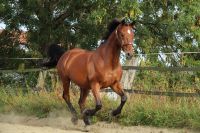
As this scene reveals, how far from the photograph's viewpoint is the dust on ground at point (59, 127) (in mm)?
10109

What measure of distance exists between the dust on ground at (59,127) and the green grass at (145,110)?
20 cm

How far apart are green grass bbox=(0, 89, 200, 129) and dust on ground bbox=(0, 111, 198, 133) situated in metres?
0.20

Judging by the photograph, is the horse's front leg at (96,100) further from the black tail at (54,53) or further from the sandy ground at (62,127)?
the black tail at (54,53)

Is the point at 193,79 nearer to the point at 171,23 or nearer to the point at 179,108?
the point at 179,108

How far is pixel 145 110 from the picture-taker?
10586 mm

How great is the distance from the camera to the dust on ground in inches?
398

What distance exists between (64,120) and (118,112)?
103 inches

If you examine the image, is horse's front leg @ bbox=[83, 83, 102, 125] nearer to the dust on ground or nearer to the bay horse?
the bay horse

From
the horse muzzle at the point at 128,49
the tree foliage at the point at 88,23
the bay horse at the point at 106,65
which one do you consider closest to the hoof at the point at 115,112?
the bay horse at the point at 106,65

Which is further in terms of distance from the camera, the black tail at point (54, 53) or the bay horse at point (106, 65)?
the black tail at point (54, 53)

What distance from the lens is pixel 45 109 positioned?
43.0ft

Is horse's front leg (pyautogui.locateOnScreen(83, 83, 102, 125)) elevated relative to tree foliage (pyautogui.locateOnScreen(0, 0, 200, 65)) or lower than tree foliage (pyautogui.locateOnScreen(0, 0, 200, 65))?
lower

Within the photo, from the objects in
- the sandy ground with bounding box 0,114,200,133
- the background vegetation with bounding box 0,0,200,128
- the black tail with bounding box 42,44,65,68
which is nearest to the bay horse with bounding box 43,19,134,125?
the sandy ground with bounding box 0,114,200,133

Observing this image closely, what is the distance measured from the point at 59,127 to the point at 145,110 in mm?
2229
